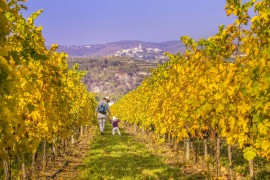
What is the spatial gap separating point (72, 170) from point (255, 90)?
13.1m

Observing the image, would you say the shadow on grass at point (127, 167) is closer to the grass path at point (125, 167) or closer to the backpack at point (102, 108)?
the grass path at point (125, 167)

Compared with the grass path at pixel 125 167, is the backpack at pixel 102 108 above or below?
above

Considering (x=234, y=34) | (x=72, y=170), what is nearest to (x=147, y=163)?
(x=72, y=170)

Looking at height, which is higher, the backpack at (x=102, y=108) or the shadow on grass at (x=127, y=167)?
the backpack at (x=102, y=108)

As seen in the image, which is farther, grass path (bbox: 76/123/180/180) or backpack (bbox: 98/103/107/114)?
backpack (bbox: 98/103/107/114)

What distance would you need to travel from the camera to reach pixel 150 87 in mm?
34656

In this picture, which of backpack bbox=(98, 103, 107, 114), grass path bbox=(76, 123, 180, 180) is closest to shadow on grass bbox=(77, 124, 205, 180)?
grass path bbox=(76, 123, 180, 180)

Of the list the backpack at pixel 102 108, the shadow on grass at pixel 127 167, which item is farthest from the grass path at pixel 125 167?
the backpack at pixel 102 108

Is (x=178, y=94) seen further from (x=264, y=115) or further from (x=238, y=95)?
(x=264, y=115)

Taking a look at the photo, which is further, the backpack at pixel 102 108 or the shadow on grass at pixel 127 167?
the backpack at pixel 102 108

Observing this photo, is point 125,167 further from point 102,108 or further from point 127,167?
point 102,108

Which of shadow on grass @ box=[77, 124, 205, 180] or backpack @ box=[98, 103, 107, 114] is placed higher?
backpack @ box=[98, 103, 107, 114]

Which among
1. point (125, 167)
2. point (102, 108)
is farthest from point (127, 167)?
point (102, 108)

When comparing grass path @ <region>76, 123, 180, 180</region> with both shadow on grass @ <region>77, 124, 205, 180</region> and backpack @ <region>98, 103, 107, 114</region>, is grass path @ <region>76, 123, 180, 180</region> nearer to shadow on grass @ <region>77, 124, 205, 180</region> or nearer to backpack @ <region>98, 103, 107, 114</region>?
shadow on grass @ <region>77, 124, 205, 180</region>
